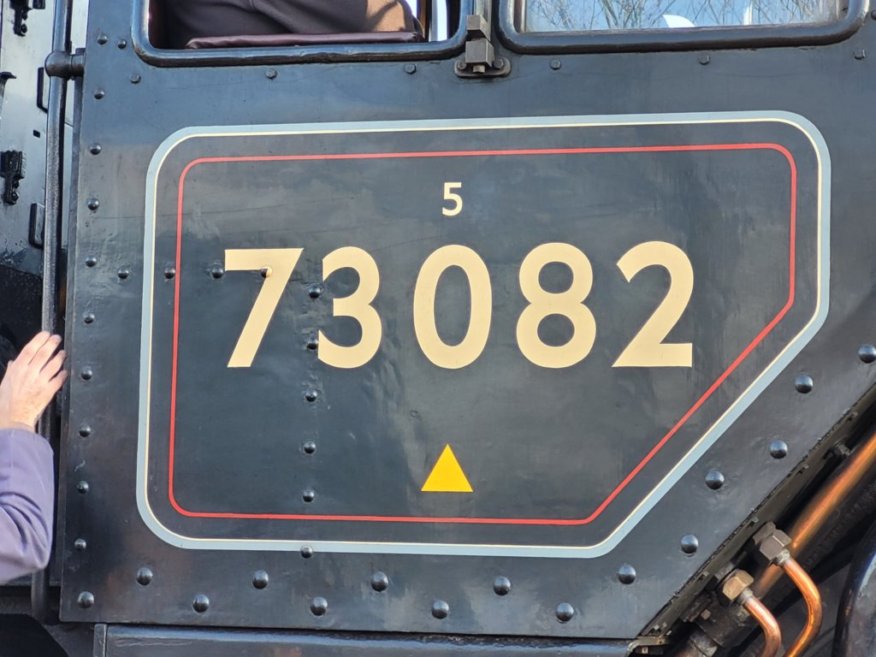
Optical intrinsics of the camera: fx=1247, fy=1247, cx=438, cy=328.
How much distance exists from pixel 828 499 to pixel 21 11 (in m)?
2.08

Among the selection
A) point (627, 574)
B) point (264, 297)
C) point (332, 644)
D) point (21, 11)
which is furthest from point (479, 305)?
point (21, 11)

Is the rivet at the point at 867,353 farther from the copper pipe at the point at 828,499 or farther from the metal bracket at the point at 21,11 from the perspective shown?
the metal bracket at the point at 21,11

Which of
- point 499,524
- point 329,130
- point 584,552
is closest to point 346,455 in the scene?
point 499,524

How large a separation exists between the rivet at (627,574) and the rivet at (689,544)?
0.29ft

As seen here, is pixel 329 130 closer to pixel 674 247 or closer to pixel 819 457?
pixel 674 247

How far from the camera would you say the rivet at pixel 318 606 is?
2088mm

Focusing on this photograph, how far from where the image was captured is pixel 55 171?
2.35m

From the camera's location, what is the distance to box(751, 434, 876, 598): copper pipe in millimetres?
2074

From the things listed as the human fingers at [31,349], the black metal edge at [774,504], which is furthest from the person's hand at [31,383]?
the black metal edge at [774,504]

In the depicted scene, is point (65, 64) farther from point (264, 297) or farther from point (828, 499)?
point (828, 499)

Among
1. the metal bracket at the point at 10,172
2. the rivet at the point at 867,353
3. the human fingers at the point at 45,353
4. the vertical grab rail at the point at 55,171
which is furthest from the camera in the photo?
the metal bracket at the point at 10,172

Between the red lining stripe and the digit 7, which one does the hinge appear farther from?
the digit 7

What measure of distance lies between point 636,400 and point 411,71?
68 cm

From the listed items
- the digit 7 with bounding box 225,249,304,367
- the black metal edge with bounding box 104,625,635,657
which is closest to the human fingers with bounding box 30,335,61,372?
the digit 7 with bounding box 225,249,304,367
